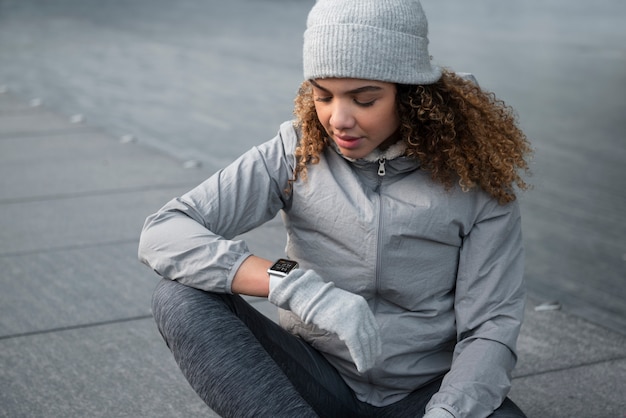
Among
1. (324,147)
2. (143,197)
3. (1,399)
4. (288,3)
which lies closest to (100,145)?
(143,197)

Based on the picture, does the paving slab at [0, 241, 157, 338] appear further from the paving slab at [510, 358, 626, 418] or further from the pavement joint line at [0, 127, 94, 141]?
the pavement joint line at [0, 127, 94, 141]

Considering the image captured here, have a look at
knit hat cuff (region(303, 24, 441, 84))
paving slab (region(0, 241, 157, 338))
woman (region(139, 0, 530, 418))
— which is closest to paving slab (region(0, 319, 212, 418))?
paving slab (region(0, 241, 157, 338))

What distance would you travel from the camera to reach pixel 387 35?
2.20 meters

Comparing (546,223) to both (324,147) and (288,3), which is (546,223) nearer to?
(324,147)

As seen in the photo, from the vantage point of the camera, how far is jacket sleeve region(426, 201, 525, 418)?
2234mm

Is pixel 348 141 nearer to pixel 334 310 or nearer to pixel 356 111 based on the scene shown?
pixel 356 111

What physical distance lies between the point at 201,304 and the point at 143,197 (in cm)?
320

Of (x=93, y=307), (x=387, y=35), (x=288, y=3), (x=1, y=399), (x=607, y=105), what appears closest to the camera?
(x=387, y=35)

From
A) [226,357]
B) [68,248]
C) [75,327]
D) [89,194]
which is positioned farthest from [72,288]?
[226,357]

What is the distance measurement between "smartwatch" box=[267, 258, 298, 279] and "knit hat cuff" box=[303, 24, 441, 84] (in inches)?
17.3

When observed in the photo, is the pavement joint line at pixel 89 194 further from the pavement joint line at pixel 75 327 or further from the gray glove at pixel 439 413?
the gray glove at pixel 439 413

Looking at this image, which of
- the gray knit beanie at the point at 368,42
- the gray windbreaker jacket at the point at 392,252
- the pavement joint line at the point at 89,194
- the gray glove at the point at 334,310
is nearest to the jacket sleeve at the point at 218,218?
the gray windbreaker jacket at the point at 392,252

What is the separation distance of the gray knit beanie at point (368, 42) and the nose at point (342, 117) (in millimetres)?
77

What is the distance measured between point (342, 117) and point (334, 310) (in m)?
0.46
